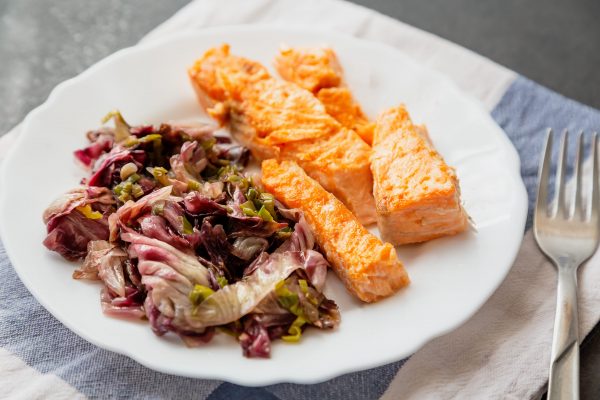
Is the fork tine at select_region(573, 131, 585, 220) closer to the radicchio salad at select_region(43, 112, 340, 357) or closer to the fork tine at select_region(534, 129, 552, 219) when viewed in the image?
the fork tine at select_region(534, 129, 552, 219)

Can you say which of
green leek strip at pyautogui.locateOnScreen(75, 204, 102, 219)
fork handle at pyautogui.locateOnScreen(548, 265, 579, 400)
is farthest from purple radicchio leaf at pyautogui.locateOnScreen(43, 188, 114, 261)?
fork handle at pyautogui.locateOnScreen(548, 265, 579, 400)

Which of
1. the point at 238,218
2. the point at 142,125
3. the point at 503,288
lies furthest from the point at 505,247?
the point at 142,125

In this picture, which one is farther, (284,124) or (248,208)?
(284,124)

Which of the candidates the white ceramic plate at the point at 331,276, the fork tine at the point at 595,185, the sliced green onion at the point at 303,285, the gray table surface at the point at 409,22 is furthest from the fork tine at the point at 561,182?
the sliced green onion at the point at 303,285

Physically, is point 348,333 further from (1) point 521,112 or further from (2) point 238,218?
(1) point 521,112

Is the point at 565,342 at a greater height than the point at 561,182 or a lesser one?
lesser

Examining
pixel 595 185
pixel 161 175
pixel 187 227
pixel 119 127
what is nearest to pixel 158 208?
pixel 187 227

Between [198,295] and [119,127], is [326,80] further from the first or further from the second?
[198,295]
